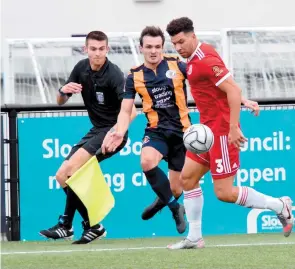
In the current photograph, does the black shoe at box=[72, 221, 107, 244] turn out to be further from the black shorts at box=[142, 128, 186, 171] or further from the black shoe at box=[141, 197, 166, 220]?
the black shorts at box=[142, 128, 186, 171]

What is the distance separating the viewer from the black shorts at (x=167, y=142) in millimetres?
13562

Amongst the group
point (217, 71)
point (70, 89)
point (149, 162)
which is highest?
point (217, 71)

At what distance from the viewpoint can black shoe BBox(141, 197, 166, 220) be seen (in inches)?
556

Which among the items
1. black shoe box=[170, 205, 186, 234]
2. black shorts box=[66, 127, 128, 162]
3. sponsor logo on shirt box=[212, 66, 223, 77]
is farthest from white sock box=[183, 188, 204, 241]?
black shorts box=[66, 127, 128, 162]

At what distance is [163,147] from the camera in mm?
13586

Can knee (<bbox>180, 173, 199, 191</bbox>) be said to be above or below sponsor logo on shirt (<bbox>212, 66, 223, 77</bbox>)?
below

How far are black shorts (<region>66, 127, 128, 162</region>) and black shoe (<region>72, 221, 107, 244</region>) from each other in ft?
2.15

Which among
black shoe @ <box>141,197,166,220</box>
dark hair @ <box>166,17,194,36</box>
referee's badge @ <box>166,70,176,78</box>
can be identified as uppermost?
dark hair @ <box>166,17,194,36</box>

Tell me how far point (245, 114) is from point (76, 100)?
1893 mm

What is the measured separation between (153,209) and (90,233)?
70 centimetres

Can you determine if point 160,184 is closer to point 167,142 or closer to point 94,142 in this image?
point 167,142

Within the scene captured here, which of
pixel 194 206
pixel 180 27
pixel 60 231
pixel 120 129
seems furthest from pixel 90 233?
pixel 180 27

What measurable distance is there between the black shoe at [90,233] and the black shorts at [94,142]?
65 cm

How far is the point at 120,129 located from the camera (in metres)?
12.9
